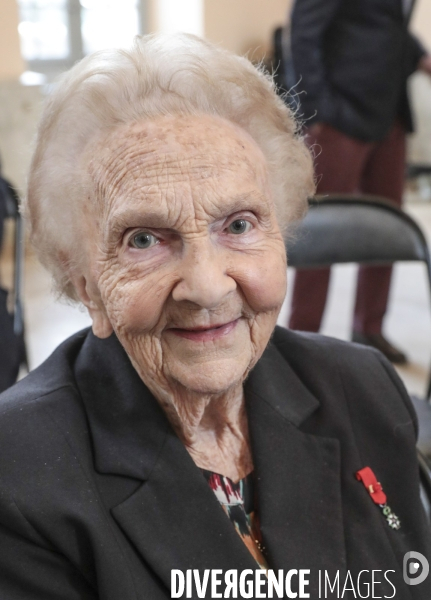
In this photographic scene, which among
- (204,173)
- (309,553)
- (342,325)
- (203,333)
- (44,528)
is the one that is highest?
(204,173)

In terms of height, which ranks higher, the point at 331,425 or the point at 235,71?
the point at 235,71

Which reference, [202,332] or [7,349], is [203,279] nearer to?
[202,332]

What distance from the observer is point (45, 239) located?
3.99 ft

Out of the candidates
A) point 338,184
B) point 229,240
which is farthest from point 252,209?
point 338,184

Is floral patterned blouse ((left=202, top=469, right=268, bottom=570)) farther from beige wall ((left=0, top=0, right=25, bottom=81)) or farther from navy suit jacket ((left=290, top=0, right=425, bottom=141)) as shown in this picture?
beige wall ((left=0, top=0, right=25, bottom=81))

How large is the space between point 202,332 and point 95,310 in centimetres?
23

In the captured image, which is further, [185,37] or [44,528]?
[185,37]

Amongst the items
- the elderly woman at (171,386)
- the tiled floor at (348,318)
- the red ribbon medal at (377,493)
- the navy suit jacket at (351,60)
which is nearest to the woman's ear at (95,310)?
the elderly woman at (171,386)

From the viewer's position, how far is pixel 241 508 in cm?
119

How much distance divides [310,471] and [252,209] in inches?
19.3

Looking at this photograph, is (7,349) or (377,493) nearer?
(377,493)

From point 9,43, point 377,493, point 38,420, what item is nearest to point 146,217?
point 38,420

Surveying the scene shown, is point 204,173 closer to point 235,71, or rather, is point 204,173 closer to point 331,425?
point 235,71

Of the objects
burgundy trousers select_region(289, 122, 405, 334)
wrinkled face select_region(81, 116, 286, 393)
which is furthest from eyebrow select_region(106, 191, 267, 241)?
burgundy trousers select_region(289, 122, 405, 334)
